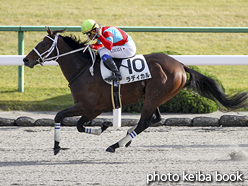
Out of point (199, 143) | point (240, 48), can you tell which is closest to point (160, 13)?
point (240, 48)

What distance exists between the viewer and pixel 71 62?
5.32 meters

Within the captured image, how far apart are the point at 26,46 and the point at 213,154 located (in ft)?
24.9

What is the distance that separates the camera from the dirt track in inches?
170

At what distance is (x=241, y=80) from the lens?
9648mm

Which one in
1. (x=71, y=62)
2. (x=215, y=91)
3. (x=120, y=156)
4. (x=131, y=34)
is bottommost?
(x=120, y=156)

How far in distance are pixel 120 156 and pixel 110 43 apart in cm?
144

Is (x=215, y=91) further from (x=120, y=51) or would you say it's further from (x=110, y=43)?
(x=110, y=43)

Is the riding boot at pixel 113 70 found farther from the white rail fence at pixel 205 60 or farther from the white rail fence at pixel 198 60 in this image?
the white rail fence at pixel 205 60

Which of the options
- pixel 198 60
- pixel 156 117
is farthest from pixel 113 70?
pixel 198 60

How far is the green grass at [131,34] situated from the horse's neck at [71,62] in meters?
2.68

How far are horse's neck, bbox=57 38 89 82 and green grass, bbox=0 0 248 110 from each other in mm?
2681

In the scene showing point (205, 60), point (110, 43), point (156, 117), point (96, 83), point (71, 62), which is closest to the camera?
point (110, 43)

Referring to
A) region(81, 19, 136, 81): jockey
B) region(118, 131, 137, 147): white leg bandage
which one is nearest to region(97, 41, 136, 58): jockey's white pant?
region(81, 19, 136, 81): jockey

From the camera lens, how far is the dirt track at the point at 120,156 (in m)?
4.31
